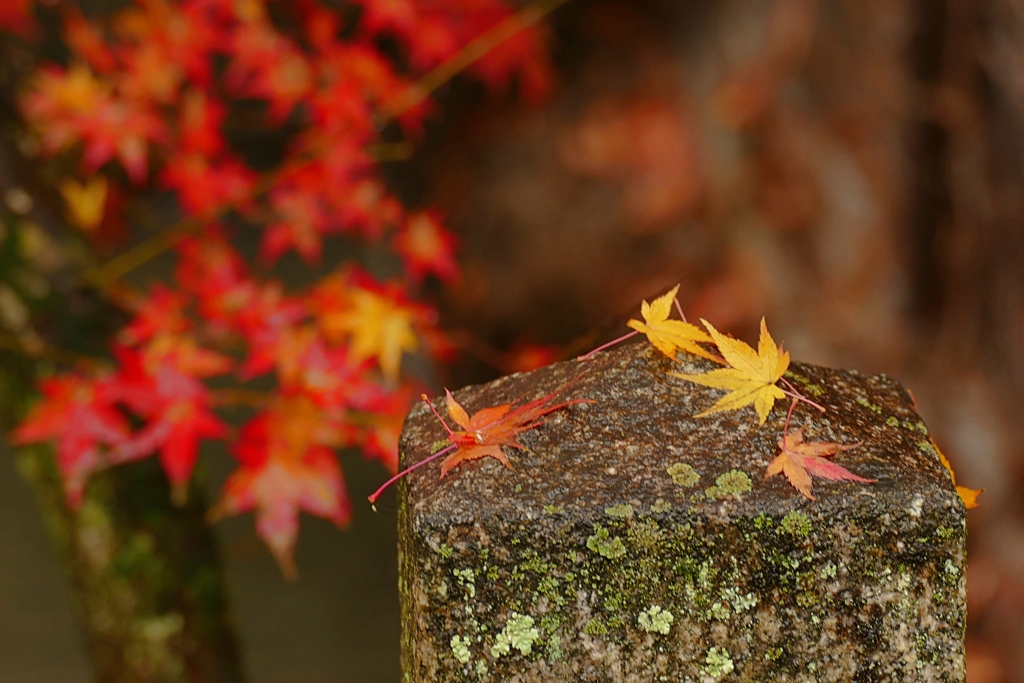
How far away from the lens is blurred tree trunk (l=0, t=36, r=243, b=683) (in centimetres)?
235

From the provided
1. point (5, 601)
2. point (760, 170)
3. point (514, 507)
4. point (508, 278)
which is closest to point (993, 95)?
point (760, 170)

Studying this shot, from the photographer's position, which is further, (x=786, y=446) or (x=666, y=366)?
(x=666, y=366)

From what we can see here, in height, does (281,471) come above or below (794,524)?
above

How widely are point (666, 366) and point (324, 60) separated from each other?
2475mm

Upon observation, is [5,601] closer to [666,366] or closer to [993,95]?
[666,366]

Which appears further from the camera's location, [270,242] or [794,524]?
[270,242]

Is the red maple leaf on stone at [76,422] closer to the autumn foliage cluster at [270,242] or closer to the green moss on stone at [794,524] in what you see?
the autumn foliage cluster at [270,242]

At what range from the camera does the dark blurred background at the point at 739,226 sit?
2.71 metres

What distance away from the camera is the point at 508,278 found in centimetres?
407

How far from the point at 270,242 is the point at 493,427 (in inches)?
113

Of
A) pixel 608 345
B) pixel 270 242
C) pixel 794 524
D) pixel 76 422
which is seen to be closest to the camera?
pixel 794 524

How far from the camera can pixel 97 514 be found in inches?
95.0

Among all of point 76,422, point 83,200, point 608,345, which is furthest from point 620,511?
point 83,200

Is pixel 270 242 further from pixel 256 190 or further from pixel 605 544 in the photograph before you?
pixel 605 544
